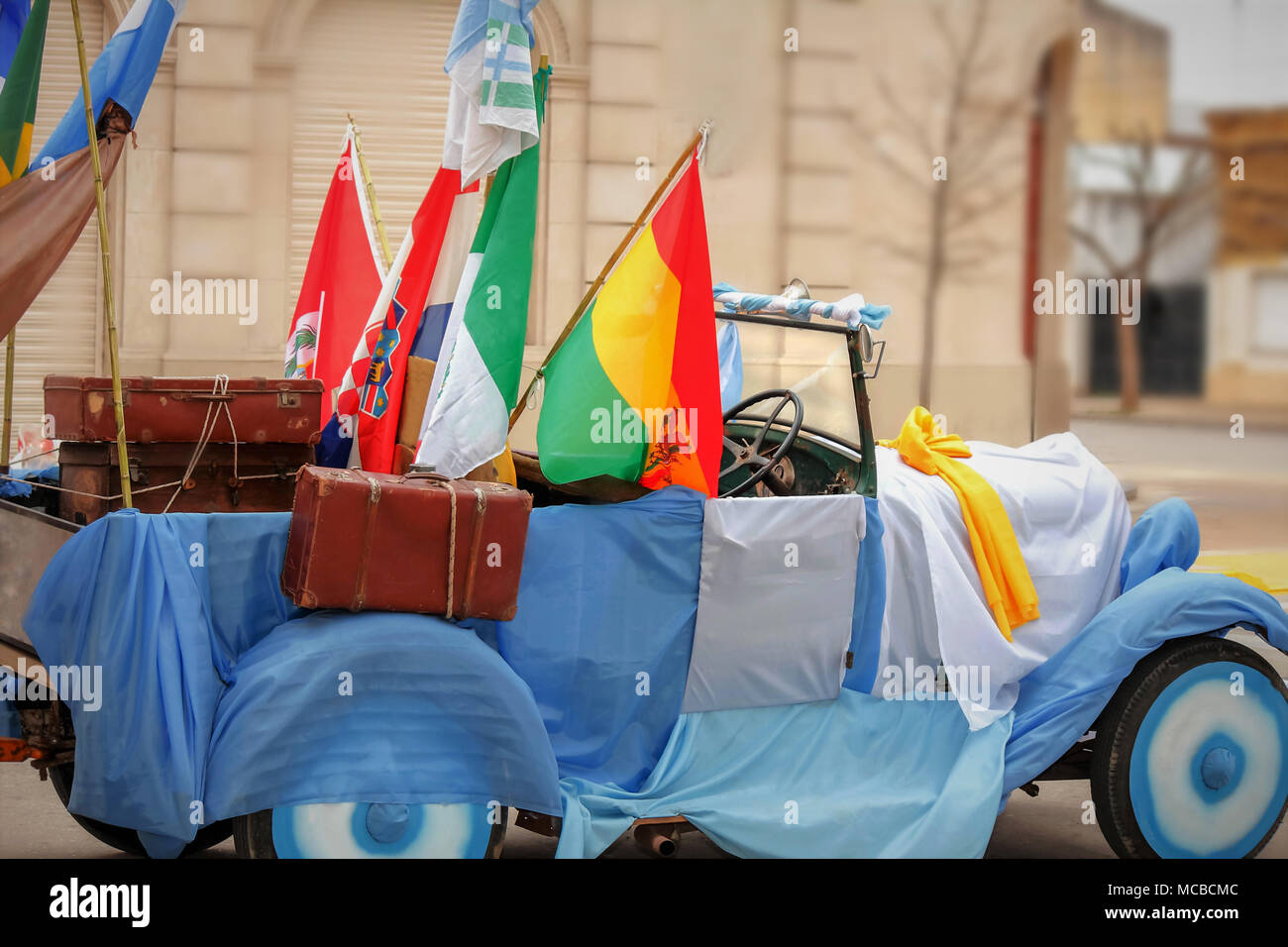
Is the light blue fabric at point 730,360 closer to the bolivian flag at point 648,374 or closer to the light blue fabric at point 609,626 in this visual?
the bolivian flag at point 648,374

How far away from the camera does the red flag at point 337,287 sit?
600 cm

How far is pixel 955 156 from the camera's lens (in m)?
14.4

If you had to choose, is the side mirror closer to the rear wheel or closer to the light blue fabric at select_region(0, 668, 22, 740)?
the rear wheel

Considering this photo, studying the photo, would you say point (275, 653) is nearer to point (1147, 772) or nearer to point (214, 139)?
point (1147, 772)

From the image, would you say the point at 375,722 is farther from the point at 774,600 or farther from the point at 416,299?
the point at 416,299

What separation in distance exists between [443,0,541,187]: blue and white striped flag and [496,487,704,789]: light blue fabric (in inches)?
49.7

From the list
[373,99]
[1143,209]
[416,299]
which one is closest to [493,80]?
[416,299]

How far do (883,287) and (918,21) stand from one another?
9.05 ft

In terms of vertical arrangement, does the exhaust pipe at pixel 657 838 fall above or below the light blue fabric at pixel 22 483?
below

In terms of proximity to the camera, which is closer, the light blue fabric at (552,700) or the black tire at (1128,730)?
the light blue fabric at (552,700)

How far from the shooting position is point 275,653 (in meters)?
3.91

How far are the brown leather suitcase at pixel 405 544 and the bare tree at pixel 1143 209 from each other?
47.3ft

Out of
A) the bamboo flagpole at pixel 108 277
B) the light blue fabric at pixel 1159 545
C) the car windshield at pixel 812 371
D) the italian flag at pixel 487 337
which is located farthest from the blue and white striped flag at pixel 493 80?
the light blue fabric at pixel 1159 545

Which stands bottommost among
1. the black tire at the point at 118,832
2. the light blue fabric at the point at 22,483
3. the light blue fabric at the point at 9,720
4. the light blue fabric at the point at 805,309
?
the black tire at the point at 118,832
